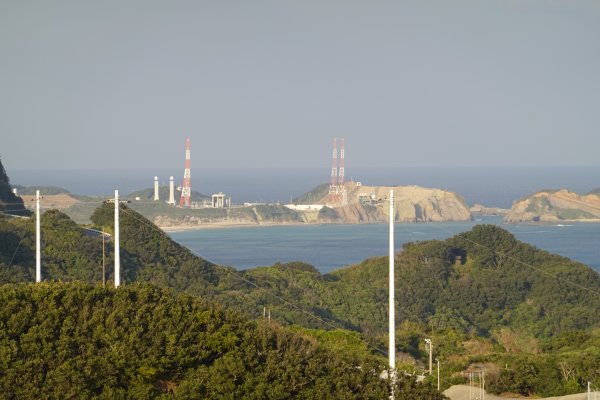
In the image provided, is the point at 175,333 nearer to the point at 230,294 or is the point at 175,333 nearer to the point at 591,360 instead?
the point at 591,360

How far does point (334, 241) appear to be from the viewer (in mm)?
102250

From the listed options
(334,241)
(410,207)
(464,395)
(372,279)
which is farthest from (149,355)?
(410,207)

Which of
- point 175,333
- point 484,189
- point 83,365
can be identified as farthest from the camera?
point 484,189

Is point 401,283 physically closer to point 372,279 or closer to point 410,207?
point 372,279

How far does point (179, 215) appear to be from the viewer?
11862 cm

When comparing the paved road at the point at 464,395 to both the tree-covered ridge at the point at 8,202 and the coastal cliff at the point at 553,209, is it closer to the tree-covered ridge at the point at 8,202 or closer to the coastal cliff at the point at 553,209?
the tree-covered ridge at the point at 8,202

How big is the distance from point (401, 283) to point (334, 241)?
175ft

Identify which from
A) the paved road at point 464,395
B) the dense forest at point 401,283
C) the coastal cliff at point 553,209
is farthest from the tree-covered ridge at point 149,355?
the coastal cliff at point 553,209

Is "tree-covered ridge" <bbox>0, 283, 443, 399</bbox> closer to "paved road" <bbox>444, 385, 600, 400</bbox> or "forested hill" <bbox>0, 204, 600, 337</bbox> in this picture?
"paved road" <bbox>444, 385, 600, 400</bbox>

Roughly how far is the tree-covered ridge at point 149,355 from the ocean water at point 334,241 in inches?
2232

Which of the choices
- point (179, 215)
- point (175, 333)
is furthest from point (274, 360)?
point (179, 215)

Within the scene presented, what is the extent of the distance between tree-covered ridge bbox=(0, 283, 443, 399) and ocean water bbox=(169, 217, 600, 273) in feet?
186

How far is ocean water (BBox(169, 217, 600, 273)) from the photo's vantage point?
84375 millimetres

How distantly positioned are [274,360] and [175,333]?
146 centimetres
